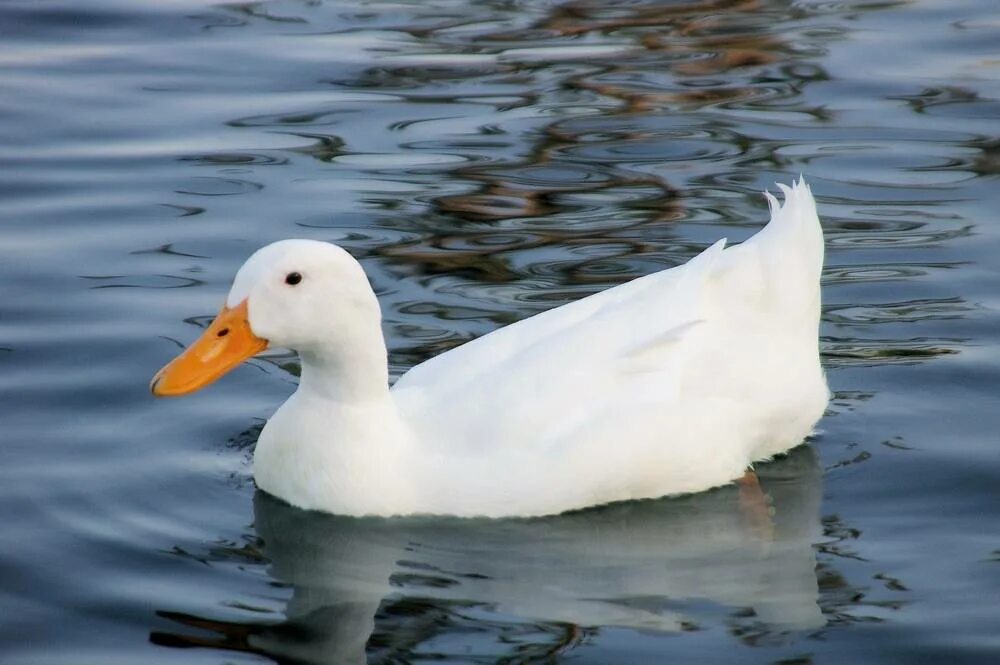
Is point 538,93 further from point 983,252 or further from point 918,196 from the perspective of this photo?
point 983,252

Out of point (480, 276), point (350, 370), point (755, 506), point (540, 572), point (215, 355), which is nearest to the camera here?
point (540, 572)

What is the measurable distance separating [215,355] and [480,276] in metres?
2.80

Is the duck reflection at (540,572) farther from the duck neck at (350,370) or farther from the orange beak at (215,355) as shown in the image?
the orange beak at (215,355)

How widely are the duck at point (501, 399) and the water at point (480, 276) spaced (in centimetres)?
14

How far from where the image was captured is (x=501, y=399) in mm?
6176

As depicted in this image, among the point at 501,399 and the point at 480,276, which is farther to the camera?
the point at 480,276

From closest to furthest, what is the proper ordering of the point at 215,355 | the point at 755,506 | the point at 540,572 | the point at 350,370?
the point at 540,572
the point at 215,355
the point at 350,370
the point at 755,506

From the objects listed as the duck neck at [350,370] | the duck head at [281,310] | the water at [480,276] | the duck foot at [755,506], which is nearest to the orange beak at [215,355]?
the duck head at [281,310]

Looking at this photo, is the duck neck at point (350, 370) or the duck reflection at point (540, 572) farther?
the duck neck at point (350, 370)

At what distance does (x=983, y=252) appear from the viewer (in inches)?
340

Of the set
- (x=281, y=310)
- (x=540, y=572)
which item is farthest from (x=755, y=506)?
(x=281, y=310)

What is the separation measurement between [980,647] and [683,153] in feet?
18.1

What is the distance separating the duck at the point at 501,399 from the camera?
6.02 meters

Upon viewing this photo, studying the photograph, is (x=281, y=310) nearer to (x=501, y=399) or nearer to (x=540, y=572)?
(x=501, y=399)
